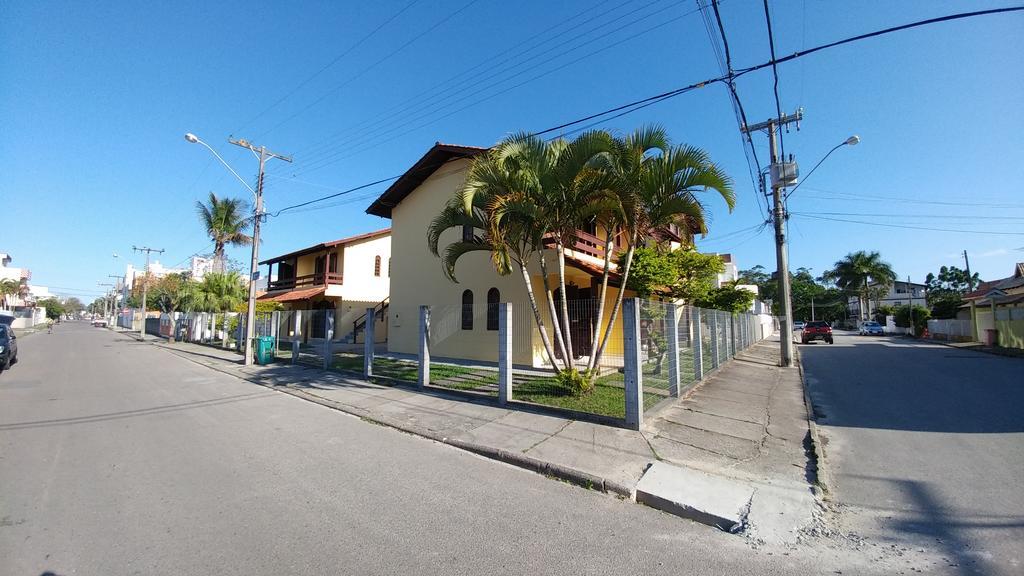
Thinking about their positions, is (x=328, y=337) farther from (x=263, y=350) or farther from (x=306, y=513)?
(x=306, y=513)

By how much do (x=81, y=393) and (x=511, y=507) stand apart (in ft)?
37.9

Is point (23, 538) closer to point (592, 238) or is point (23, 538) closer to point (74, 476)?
point (74, 476)

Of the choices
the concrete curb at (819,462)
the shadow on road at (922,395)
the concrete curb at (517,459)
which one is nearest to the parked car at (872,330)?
the shadow on road at (922,395)

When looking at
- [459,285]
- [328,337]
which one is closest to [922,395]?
[459,285]

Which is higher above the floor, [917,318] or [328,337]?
[917,318]

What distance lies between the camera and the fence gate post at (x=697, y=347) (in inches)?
409

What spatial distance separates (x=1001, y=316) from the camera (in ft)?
72.9

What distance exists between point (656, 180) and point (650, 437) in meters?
4.56

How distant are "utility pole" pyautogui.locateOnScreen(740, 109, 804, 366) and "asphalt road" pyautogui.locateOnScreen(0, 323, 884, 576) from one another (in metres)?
14.5

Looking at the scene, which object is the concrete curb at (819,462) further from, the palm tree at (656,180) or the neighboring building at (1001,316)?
the neighboring building at (1001,316)

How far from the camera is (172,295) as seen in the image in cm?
3666

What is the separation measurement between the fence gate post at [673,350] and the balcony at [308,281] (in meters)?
20.3

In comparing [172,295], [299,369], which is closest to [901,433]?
[299,369]

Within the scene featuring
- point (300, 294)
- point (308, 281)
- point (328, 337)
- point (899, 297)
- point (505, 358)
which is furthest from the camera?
point (899, 297)
